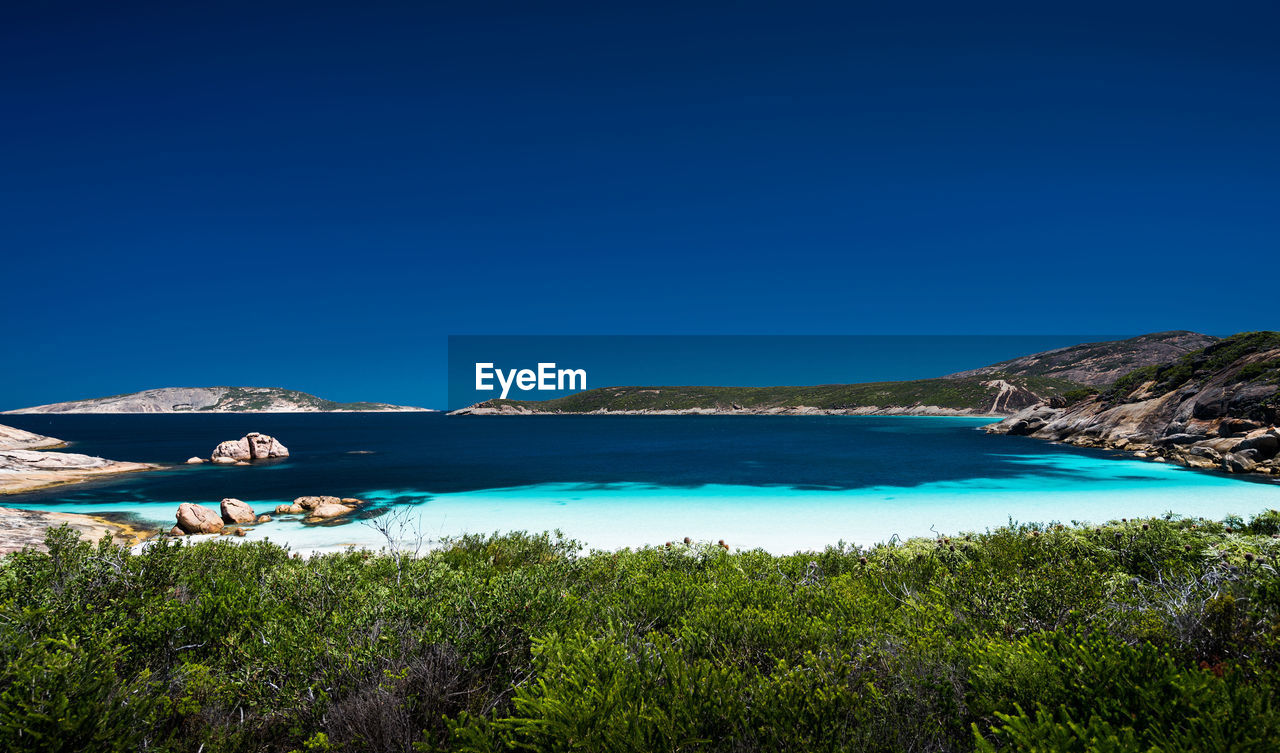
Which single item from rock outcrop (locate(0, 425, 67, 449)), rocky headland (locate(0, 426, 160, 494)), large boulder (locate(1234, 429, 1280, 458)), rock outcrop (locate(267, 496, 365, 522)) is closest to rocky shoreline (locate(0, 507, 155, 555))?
rock outcrop (locate(267, 496, 365, 522))

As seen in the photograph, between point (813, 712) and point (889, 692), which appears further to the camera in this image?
point (889, 692)

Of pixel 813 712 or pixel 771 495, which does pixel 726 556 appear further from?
pixel 771 495

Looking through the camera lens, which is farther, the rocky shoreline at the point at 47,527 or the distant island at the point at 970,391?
the distant island at the point at 970,391

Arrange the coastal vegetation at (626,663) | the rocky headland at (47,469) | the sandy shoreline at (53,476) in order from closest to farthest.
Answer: the coastal vegetation at (626,663)
the sandy shoreline at (53,476)
the rocky headland at (47,469)

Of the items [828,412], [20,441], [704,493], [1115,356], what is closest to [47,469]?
[20,441]

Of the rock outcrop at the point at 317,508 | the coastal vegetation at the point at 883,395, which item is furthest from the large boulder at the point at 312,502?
the coastal vegetation at the point at 883,395

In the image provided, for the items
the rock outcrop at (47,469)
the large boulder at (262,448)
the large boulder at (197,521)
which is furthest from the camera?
the large boulder at (262,448)

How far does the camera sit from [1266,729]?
224 cm

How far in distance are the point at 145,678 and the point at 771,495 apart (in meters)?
24.5

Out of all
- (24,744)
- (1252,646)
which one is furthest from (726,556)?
(24,744)

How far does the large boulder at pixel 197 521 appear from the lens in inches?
640

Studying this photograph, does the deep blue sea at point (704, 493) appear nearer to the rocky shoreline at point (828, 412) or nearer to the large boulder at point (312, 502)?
the large boulder at point (312, 502)

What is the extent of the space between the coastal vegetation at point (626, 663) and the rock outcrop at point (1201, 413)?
113 ft

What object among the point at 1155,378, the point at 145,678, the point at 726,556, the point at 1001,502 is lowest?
the point at 1001,502
